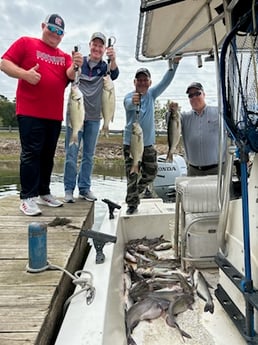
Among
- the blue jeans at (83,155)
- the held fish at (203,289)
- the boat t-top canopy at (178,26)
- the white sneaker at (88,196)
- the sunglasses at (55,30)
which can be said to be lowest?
the held fish at (203,289)

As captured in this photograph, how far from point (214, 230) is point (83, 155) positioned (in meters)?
1.78

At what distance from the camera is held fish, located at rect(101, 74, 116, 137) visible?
3.43 meters

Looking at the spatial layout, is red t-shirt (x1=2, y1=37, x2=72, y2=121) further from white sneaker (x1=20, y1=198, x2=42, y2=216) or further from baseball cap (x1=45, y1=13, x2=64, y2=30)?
white sneaker (x1=20, y1=198, x2=42, y2=216)

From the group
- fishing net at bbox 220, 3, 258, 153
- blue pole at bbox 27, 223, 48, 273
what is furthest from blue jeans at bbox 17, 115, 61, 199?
fishing net at bbox 220, 3, 258, 153

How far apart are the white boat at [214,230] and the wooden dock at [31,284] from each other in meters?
0.13

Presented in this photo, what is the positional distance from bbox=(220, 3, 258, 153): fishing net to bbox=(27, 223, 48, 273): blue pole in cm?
117

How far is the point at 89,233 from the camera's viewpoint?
2.28 meters

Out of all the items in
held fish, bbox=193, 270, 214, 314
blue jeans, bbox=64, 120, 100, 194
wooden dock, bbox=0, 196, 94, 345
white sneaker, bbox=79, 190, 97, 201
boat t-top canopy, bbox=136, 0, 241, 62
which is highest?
boat t-top canopy, bbox=136, 0, 241, 62

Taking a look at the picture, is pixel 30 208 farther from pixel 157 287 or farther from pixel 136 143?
pixel 157 287

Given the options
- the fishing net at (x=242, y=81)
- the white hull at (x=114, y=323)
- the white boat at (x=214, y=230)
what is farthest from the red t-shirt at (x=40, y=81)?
the fishing net at (x=242, y=81)

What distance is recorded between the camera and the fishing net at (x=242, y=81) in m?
1.76

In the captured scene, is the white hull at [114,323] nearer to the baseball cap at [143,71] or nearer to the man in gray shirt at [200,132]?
the man in gray shirt at [200,132]

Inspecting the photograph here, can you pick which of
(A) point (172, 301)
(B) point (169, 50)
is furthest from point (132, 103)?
(A) point (172, 301)

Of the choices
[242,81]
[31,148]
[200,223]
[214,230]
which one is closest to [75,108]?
[31,148]
